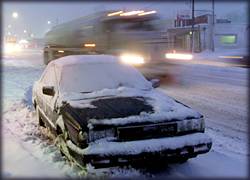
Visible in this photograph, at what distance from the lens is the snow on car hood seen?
5.29 m

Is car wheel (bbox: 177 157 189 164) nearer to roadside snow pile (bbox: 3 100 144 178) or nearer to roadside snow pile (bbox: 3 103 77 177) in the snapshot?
roadside snow pile (bbox: 3 100 144 178)

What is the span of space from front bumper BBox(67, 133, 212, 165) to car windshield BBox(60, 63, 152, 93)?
1.31 meters

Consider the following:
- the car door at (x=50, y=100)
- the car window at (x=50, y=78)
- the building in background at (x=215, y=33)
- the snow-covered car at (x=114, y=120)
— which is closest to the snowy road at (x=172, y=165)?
the snow-covered car at (x=114, y=120)

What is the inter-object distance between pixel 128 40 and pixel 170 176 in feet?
39.0

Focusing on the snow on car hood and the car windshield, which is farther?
the car windshield

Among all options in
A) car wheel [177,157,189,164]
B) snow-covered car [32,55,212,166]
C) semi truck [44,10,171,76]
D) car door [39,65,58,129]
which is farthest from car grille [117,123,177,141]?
semi truck [44,10,171,76]

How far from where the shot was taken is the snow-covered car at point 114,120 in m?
5.12

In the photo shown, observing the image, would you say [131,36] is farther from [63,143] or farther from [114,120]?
[114,120]

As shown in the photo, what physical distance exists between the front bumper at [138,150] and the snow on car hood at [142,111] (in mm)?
263

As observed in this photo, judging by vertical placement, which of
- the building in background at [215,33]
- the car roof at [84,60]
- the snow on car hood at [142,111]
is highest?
the car roof at [84,60]

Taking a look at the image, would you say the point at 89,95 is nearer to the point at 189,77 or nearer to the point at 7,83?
the point at 7,83

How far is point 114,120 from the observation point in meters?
5.27

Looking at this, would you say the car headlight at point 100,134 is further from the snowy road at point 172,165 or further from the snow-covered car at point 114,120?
the snowy road at point 172,165

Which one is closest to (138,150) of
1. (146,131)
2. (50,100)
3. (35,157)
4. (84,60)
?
(146,131)
